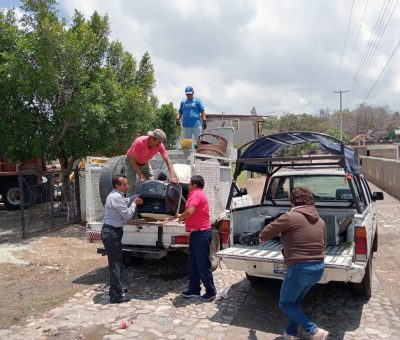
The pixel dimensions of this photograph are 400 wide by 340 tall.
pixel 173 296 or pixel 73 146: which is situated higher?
pixel 73 146

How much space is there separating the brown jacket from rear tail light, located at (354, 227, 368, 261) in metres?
0.73

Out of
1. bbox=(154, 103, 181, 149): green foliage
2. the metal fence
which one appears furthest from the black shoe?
bbox=(154, 103, 181, 149): green foliage

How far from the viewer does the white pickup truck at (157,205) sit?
21.2 ft

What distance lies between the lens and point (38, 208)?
14523 millimetres

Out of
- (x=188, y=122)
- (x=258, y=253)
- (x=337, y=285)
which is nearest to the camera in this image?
(x=258, y=253)

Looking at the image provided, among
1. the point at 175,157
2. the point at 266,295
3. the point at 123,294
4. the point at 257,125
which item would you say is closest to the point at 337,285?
the point at 266,295

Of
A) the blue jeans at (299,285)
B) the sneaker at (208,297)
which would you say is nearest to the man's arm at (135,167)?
the sneaker at (208,297)

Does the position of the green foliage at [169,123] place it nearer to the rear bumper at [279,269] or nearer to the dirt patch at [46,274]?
the dirt patch at [46,274]

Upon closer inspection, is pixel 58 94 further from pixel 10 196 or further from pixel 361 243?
pixel 361 243

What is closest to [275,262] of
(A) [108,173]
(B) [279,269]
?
(B) [279,269]

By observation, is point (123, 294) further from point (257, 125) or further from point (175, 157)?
point (257, 125)

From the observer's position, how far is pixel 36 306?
5.84 meters

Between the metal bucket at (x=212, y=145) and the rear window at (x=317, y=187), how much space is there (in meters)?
1.44

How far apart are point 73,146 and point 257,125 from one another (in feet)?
118
